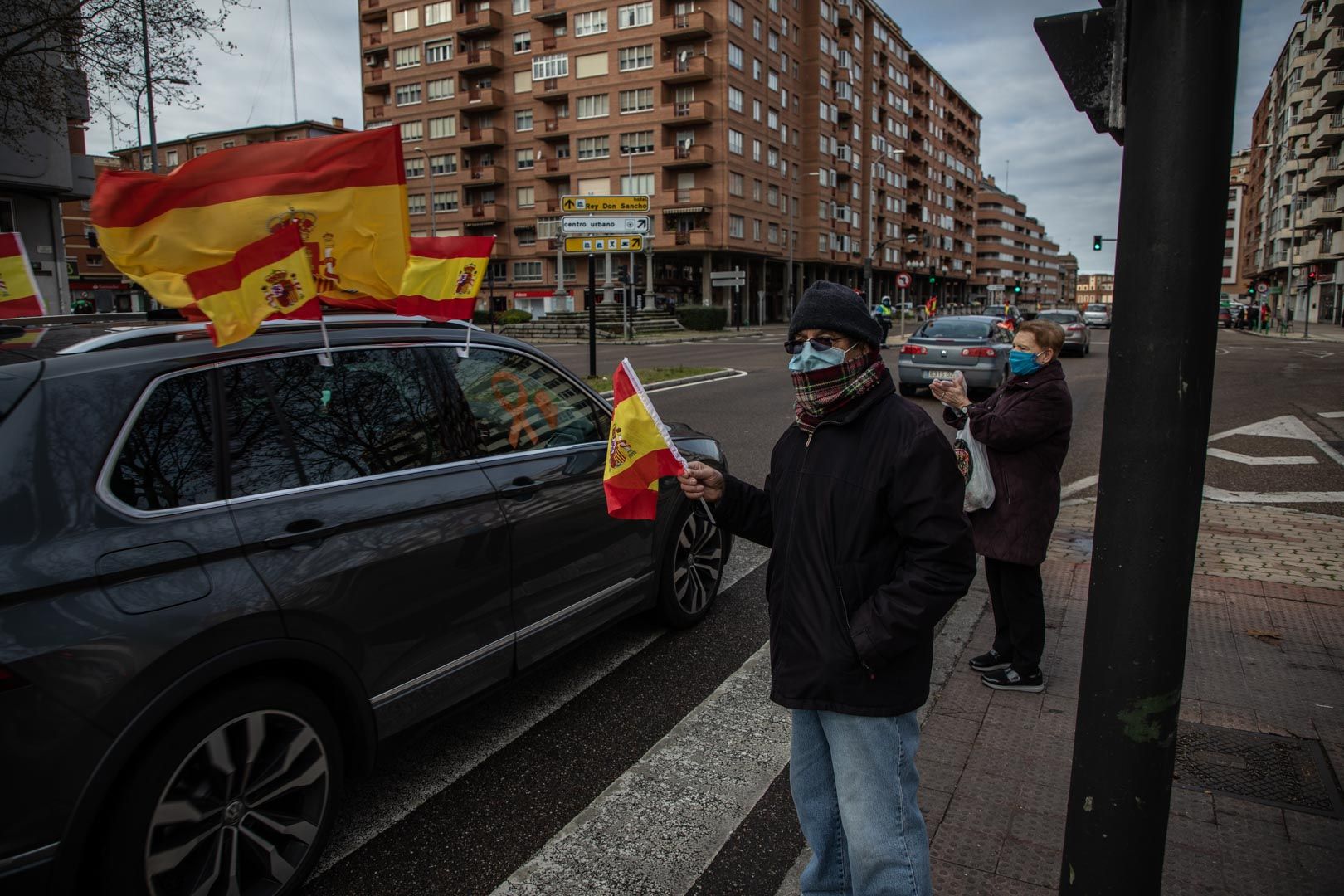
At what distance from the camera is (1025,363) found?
3.90 m

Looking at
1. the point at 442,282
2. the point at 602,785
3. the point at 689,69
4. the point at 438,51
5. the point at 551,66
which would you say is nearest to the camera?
the point at 602,785

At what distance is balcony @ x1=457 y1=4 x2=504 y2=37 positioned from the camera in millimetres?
60719

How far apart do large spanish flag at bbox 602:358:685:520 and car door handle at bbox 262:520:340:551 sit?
937mm

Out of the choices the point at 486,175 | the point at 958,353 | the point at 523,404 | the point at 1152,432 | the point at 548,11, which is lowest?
the point at 958,353

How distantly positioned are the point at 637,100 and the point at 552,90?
7.36 meters

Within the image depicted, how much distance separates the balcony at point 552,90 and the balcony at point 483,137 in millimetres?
4218

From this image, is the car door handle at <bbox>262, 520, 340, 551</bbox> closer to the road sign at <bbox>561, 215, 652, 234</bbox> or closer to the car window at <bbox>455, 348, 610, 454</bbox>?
the car window at <bbox>455, 348, 610, 454</bbox>

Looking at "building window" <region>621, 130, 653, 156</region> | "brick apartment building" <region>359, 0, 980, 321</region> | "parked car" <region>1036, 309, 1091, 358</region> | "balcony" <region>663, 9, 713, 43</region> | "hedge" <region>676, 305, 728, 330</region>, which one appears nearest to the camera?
"parked car" <region>1036, 309, 1091, 358</region>

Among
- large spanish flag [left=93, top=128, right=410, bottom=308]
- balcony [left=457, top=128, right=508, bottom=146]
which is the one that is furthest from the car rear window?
balcony [left=457, top=128, right=508, bottom=146]

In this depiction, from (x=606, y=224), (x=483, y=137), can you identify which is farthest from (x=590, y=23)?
(x=606, y=224)

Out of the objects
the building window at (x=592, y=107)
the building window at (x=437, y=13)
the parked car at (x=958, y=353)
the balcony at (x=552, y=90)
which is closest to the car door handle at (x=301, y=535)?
the parked car at (x=958, y=353)

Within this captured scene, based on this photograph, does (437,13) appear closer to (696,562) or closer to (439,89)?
(439,89)

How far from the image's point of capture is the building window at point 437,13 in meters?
63.1

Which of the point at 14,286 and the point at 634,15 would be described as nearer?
the point at 14,286
